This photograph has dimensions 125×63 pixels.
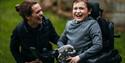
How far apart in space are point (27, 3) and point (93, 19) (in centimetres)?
92

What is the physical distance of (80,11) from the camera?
7273mm

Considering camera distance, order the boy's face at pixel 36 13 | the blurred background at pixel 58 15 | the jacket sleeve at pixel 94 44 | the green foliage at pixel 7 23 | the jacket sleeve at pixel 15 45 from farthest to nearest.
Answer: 1. the blurred background at pixel 58 15
2. the green foliage at pixel 7 23
3. the jacket sleeve at pixel 15 45
4. the boy's face at pixel 36 13
5. the jacket sleeve at pixel 94 44

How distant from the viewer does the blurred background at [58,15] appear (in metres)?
13.5

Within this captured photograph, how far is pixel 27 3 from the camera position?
7645mm

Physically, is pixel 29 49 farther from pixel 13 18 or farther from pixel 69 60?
pixel 13 18

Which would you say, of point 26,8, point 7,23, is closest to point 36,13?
point 26,8

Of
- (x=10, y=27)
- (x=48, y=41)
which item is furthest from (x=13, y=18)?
(x=48, y=41)

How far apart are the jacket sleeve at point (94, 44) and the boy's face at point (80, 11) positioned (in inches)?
8.3

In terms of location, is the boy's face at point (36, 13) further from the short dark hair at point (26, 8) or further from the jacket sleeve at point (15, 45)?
the jacket sleeve at point (15, 45)

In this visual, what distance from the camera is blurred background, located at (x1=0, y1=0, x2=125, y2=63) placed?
1354 centimetres

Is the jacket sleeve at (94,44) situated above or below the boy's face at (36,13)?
below

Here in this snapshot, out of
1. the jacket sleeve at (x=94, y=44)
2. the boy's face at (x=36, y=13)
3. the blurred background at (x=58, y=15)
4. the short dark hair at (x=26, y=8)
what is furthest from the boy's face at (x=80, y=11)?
the blurred background at (x=58, y=15)

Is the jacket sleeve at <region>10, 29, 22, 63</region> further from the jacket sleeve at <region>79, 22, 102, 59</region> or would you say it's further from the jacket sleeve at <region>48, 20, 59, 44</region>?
the jacket sleeve at <region>79, 22, 102, 59</region>

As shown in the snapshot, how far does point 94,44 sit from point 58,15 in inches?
377
